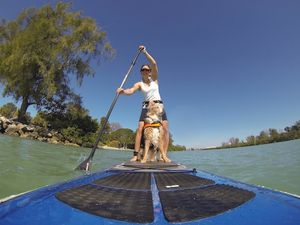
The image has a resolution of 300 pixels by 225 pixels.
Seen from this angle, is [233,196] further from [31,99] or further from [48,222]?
[31,99]

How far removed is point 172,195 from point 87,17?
2264 cm

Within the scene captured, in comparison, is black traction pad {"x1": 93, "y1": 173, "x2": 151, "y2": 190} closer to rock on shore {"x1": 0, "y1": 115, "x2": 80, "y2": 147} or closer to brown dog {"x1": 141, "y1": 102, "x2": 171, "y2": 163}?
brown dog {"x1": 141, "y1": 102, "x2": 171, "y2": 163}

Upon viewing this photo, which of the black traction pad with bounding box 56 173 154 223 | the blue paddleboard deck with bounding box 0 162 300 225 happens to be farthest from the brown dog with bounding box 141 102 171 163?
the blue paddleboard deck with bounding box 0 162 300 225

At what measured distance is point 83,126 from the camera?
81.6 ft

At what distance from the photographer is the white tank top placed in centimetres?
471

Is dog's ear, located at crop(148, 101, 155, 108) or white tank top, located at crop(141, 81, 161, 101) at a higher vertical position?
white tank top, located at crop(141, 81, 161, 101)

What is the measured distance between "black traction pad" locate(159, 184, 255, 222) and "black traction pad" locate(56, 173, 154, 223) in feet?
0.40

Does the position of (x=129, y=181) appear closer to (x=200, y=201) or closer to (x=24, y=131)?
(x=200, y=201)

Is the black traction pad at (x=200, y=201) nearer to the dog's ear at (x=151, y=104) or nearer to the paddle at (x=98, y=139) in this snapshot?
the dog's ear at (x=151, y=104)

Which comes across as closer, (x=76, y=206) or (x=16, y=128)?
(x=76, y=206)

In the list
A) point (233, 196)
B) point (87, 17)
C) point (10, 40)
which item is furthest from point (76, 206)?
point (10, 40)

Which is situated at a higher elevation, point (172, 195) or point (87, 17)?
point (87, 17)

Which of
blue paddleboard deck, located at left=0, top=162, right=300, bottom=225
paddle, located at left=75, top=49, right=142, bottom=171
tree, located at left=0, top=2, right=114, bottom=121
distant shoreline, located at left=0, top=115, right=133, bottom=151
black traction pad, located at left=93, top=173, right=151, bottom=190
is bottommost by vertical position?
blue paddleboard deck, located at left=0, top=162, right=300, bottom=225

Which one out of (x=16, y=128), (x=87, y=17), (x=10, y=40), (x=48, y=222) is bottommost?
(x=48, y=222)
